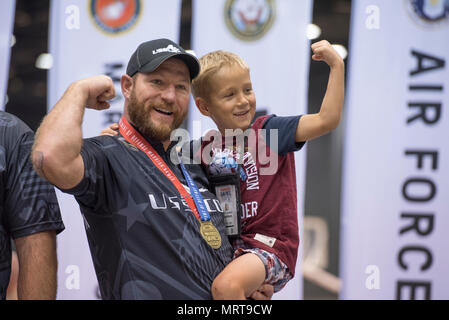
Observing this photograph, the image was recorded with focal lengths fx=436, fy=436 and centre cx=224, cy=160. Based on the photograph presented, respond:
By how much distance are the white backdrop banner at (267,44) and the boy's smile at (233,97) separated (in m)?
1.06

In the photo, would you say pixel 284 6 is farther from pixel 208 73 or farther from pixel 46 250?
pixel 46 250

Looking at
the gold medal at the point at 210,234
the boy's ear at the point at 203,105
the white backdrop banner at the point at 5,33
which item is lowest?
the gold medal at the point at 210,234

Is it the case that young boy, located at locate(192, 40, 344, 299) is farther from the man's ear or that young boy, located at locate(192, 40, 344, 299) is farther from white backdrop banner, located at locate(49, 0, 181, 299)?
white backdrop banner, located at locate(49, 0, 181, 299)

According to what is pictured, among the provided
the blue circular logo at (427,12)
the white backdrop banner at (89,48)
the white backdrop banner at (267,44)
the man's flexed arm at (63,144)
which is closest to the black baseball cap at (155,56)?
the man's flexed arm at (63,144)

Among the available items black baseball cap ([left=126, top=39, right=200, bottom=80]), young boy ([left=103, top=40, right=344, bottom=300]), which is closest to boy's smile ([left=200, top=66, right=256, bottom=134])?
young boy ([left=103, top=40, right=344, bottom=300])

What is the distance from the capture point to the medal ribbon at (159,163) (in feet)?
5.00

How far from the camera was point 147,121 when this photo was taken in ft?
5.18

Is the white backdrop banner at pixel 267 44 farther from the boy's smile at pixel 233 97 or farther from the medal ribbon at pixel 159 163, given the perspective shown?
the medal ribbon at pixel 159 163

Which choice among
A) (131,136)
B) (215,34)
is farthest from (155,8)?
(131,136)

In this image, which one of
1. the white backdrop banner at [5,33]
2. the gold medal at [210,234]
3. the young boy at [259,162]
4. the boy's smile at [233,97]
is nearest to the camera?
the gold medal at [210,234]

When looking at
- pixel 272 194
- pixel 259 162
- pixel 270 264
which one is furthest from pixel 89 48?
pixel 270 264

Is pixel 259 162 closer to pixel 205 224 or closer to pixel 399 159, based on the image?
pixel 205 224

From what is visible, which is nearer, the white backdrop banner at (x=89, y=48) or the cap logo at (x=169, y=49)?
the cap logo at (x=169, y=49)

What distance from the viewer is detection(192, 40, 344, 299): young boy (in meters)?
1.56
